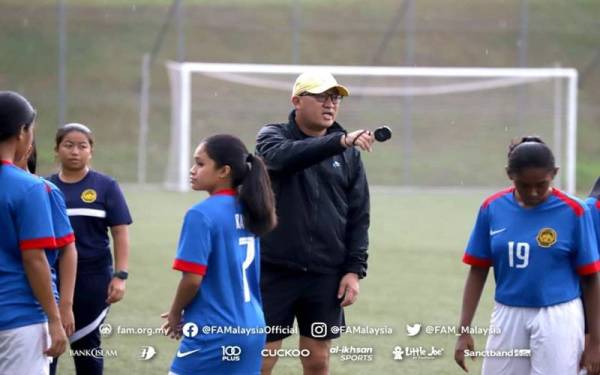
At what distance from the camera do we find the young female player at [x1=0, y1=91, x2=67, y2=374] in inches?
173

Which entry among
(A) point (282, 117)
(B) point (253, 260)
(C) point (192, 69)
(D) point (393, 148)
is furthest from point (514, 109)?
(B) point (253, 260)

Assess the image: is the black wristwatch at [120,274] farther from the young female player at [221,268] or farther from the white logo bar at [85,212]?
the young female player at [221,268]

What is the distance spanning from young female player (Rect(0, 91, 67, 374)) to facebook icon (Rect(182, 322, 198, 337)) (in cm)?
52

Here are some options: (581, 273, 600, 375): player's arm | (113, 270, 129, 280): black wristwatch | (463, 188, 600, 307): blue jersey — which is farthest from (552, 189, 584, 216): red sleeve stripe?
(113, 270, 129, 280): black wristwatch

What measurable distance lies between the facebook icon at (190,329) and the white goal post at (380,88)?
20.3 meters

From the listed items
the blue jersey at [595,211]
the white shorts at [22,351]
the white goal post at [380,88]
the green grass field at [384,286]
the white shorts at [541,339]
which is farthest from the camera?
the white goal post at [380,88]

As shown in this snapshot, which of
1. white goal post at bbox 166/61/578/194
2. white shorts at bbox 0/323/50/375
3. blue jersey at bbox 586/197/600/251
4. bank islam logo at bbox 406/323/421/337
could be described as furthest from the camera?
white goal post at bbox 166/61/578/194

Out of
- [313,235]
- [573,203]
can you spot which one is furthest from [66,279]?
[573,203]

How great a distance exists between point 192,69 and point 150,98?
6710 mm

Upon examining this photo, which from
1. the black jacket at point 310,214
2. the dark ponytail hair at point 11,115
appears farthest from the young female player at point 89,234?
the dark ponytail hair at point 11,115

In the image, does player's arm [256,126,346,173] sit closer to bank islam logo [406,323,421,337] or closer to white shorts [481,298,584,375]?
white shorts [481,298,584,375]

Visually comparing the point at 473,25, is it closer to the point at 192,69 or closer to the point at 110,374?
the point at 192,69

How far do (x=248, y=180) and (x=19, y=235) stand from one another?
1.00 meters

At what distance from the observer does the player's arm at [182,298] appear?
4633mm
